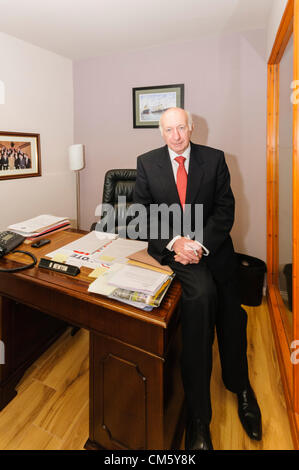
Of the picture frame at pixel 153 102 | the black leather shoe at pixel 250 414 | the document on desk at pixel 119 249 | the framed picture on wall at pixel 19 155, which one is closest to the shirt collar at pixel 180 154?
the document on desk at pixel 119 249

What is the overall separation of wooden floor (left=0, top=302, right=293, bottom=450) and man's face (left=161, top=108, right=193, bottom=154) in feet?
4.87

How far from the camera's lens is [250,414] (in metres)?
1.46

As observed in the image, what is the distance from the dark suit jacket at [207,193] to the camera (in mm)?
1448

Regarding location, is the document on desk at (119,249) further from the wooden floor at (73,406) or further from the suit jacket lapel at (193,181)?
the wooden floor at (73,406)

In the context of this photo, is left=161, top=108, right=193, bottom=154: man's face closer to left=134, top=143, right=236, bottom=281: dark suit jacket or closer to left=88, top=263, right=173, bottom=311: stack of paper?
left=134, top=143, right=236, bottom=281: dark suit jacket

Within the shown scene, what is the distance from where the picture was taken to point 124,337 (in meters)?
1.07

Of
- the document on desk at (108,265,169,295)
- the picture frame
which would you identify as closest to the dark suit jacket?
the document on desk at (108,265,169,295)

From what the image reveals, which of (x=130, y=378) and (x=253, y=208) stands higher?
(x=253, y=208)

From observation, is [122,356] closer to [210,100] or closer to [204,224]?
[204,224]

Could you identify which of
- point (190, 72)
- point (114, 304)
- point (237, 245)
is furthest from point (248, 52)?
point (114, 304)

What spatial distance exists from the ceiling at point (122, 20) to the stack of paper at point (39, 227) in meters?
1.70

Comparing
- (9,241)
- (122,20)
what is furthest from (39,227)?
(122,20)
